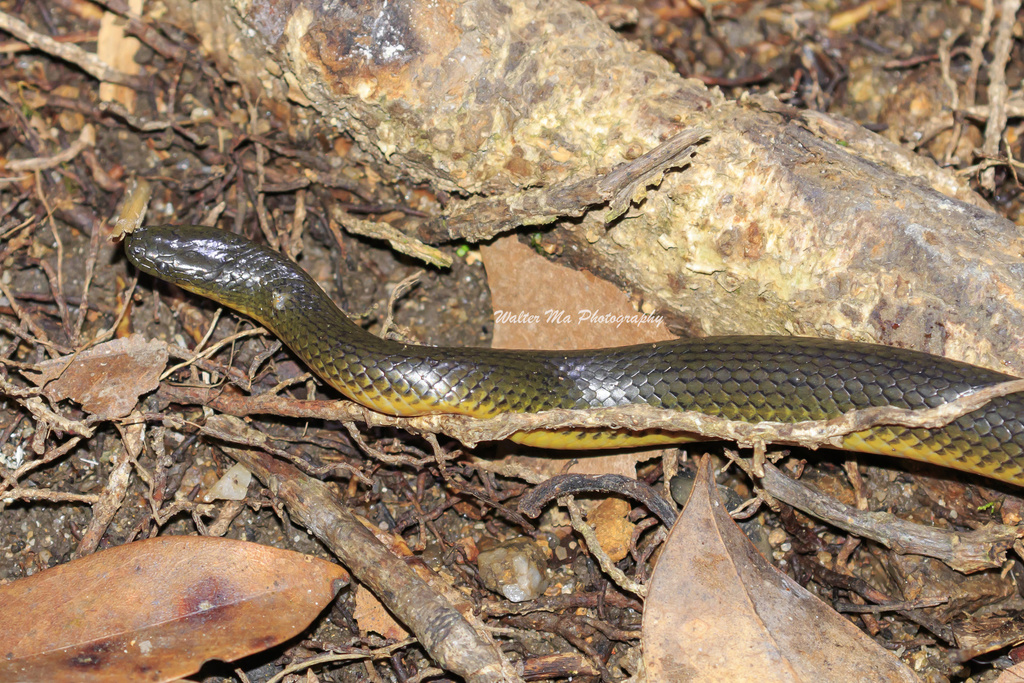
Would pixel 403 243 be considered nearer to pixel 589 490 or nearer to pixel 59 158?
pixel 589 490

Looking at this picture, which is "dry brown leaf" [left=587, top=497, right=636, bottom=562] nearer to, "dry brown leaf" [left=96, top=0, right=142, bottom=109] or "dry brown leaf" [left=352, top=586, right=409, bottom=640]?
"dry brown leaf" [left=352, top=586, right=409, bottom=640]

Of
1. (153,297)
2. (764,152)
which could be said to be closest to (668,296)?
(764,152)

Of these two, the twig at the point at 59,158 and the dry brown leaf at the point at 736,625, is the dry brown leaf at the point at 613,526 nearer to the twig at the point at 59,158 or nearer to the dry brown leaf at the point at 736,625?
the dry brown leaf at the point at 736,625

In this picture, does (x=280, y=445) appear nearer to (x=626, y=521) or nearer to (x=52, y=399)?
(x=52, y=399)

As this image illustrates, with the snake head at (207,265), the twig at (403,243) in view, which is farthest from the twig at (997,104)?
the snake head at (207,265)

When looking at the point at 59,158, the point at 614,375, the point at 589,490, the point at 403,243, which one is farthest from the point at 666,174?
the point at 59,158

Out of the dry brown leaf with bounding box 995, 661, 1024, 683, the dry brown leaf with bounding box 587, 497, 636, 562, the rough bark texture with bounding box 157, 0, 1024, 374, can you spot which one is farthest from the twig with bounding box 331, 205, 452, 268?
the dry brown leaf with bounding box 995, 661, 1024, 683

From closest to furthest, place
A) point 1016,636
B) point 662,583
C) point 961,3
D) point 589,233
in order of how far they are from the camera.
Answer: point 662,583, point 1016,636, point 589,233, point 961,3
